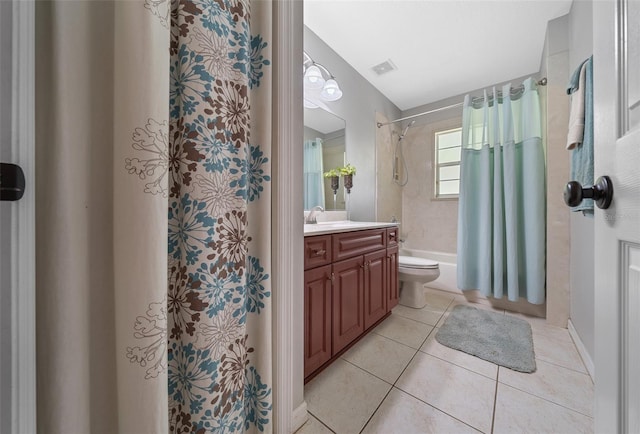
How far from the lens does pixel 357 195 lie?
245cm

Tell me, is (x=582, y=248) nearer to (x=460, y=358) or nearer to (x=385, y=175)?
(x=460, y=358)

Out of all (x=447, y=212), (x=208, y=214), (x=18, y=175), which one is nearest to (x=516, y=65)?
(x=447, y=212)

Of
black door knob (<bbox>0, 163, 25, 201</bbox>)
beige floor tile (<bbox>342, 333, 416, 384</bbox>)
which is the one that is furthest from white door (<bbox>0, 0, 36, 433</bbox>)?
beige floor tile (<bbox>342, 333, 416, 384</bbox>)

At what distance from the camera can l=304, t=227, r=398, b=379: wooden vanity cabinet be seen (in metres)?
1.13

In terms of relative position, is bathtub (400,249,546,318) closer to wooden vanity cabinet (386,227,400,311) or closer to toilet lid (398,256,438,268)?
toilet lid (398,256,438,268)

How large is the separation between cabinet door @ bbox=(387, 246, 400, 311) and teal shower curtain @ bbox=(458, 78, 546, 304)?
814 mm

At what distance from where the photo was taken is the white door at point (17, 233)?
13.6 inches

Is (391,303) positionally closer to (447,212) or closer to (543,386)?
(543,386)

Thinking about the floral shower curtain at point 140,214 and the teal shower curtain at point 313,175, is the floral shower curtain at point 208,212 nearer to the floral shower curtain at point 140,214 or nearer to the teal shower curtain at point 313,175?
the floral shower curtain at point 140,214

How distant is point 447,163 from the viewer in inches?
117

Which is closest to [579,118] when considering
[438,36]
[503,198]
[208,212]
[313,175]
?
[503,198]

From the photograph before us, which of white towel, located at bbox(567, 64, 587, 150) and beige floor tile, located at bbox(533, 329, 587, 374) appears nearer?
white towel, located at bbox(567, 64, 587, 150)

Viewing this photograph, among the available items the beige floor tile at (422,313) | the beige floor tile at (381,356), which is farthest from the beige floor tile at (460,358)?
the beige floor tile at (422,313)

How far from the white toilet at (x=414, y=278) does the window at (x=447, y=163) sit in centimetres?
129
